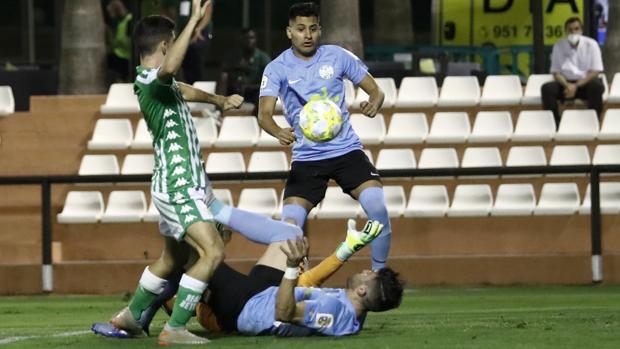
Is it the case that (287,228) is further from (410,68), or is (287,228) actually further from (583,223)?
(410,68)

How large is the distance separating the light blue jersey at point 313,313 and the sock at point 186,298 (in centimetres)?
43

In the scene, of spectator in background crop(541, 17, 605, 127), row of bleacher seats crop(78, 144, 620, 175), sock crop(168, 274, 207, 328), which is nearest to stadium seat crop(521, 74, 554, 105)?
spectator in background crop(541, 17, 605, 127)

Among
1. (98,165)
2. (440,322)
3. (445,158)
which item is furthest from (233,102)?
(98,165)

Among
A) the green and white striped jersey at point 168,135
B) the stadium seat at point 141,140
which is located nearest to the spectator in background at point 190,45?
the stadium seat at point 141,140

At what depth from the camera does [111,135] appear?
2247cm

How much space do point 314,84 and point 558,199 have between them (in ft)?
24.0

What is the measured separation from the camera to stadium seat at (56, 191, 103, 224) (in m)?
20.4

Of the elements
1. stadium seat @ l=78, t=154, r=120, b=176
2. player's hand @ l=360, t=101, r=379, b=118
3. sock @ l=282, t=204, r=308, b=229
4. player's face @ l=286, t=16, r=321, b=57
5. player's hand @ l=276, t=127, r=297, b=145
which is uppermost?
player's face @ l=286, t=16, r=321, b=57

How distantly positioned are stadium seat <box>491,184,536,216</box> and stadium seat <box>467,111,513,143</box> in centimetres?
158

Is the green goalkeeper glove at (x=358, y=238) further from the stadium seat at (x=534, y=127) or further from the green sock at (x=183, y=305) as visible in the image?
the stadium seat at (x=534, y=127)

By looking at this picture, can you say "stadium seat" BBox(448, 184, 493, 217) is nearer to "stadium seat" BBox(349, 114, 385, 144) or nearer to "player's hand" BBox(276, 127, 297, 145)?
"stadium seat" BBox(349, 114, 385, 144)

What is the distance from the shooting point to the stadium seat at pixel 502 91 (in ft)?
74.6

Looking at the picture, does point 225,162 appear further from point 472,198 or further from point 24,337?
point 24,337

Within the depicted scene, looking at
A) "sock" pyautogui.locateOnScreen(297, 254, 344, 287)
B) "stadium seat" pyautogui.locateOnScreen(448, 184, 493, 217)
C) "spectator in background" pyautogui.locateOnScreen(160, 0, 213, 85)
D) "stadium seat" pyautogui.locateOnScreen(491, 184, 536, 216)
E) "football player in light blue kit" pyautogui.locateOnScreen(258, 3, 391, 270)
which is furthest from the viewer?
"spectator in background" pyautogui.locateOnScreen(160, 0, 213, 85)
